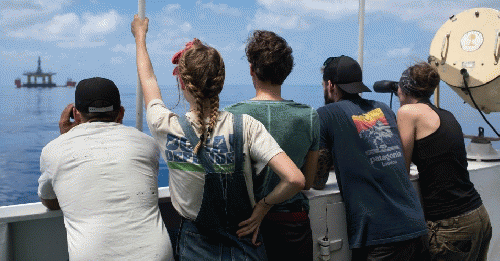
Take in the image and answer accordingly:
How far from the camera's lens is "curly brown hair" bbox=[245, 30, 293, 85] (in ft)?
5.04

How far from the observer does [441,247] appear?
207 centimetres

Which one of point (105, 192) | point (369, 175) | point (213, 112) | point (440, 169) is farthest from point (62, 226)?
point (440, 169)

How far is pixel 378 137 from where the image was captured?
1807 millimetres

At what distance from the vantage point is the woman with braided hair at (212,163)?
4.27ft

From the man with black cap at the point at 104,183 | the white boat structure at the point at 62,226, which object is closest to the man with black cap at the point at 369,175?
the white boat structure at the point at 62,226

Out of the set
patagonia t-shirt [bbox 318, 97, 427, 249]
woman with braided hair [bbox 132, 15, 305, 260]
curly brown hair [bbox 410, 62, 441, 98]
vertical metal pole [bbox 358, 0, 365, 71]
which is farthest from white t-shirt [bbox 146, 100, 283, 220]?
vertical metal pole [bbox 358, 0, 365, 71]

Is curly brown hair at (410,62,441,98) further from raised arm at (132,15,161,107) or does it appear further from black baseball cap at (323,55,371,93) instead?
raised arm at (132,15,161,107)

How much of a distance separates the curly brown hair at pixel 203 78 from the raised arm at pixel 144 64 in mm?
212

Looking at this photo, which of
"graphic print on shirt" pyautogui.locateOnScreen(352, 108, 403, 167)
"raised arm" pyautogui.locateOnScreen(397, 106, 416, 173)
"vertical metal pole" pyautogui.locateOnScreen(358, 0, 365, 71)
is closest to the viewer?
"graphic print on shirt" pyautogui.locateOnScreen(352, 108, 403, 167)

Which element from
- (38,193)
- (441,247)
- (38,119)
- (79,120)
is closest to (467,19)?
(441,247)

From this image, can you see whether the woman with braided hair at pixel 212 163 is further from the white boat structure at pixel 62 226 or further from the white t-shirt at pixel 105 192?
the white boat structure at pixel 62 226

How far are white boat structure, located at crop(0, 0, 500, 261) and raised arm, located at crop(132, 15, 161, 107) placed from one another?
10cm

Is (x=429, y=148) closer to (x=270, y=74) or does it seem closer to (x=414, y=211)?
(x=414, y=211)

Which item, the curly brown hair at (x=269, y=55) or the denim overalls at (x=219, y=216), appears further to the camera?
the curly brown hair at (x=269, y=55)
